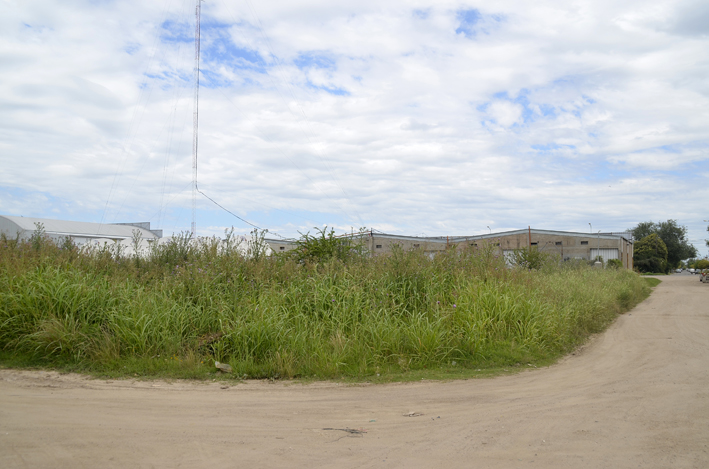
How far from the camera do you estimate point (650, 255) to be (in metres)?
77.6

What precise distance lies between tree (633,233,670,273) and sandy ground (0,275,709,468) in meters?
80.7

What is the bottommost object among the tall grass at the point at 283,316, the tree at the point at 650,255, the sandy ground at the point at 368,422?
Answer: the sandy ground at the point at 368,422

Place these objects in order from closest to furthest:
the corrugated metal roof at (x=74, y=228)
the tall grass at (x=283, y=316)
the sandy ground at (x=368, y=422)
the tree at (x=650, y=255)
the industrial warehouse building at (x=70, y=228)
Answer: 1. the sandy ground at (x=368, y=422)
2. the tall grass at (x=283, y=316)
3. the industrial warehouse building at (x=70, y=228)
4. the corrugated metal roof at (x=74, y=228)
5. the tree at (x=650, y=255)

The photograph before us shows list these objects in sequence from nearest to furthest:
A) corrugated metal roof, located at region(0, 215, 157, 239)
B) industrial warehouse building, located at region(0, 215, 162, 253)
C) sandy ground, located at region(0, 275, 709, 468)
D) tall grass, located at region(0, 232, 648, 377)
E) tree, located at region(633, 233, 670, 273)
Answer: sandy ground, located at region(0, 275, 709, 468), tall grass, located at region(0, 232, 648, 377), industrial warehouse building, located at region(0, 215, 162, 253), corrugated metal roof, located at region(0, 215, 157, 239), tree, located at region(633, 233, 670, 273)

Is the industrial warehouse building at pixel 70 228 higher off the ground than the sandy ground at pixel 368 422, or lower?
higher

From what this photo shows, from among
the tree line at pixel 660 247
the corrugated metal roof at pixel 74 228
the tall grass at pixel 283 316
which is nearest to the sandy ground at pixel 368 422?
the tall grass at pixel 283 316

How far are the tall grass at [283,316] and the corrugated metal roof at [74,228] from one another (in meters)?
22.9

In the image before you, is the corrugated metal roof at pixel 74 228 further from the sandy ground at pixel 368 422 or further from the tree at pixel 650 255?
the tree at pixel 650 255

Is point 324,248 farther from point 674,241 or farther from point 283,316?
point 674,241

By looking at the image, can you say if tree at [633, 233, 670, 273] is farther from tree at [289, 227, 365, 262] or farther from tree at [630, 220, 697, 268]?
tree at [289, 227, 365, 262]

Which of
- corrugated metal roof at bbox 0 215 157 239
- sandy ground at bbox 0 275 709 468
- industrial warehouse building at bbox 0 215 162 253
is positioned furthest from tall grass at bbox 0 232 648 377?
corrugated metal roof at bbox 0 215 157 239

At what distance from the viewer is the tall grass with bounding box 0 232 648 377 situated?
25.7 ft

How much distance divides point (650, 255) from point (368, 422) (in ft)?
284

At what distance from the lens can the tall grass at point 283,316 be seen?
7.84 meters
